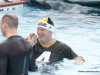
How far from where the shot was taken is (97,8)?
→ 1340 centimetres

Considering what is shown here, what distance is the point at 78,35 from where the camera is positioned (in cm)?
859

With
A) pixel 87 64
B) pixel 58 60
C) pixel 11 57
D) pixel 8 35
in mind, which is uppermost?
pixel 8 35

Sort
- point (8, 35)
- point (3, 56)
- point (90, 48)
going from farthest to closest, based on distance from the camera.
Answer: point (90, 48)
point (8, 35)
point (3, 56)

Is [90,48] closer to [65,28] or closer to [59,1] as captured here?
[65,28]

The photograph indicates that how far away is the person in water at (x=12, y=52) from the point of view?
2.52m

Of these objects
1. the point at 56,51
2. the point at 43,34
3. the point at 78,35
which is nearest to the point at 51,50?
the point at 56,51

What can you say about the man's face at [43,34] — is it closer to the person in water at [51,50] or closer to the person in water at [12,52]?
the person in water at [51,50]

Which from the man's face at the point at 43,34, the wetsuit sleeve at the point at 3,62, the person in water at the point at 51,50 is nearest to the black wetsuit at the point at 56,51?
the person in water at the point at 51,50

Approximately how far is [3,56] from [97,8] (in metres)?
11.9

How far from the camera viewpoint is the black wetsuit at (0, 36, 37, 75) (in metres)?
2.52

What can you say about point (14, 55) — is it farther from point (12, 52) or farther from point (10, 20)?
point (10, 20)

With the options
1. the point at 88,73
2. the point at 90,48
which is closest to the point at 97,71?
the point at 88,73

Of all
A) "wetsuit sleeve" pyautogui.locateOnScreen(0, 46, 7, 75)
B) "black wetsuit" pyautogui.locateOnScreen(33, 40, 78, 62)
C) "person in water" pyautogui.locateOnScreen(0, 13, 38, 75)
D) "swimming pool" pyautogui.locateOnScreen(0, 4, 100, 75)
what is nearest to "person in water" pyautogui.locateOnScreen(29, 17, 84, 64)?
"black wetsuit" pyautogui.locateOnScreen(33, 40, 78, 62)

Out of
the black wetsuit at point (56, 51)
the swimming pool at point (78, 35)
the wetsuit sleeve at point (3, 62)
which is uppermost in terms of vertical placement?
the wetsuit sleeve at point (3, 62)
